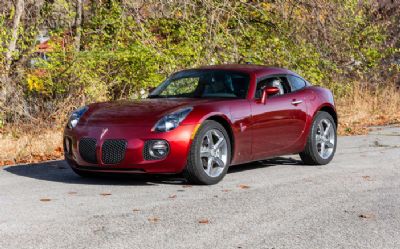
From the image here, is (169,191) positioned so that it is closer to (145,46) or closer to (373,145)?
(373,145)

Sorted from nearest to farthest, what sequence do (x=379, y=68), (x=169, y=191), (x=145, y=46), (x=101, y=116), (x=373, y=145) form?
(x=169, y=191) → (x=101, y=116) → (x=373, y=145) → (x=145, y=46) → (x=379, y=68)

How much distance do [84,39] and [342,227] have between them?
11227mm

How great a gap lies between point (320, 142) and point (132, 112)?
3.11 m

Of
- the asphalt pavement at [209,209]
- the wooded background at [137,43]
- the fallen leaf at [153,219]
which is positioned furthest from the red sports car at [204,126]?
the wooded background at [137,43]

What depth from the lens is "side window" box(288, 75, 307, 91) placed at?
35.5 ft

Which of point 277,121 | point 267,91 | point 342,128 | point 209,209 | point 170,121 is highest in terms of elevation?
point 267,91

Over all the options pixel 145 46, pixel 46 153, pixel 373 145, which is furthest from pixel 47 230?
pixel 145 46

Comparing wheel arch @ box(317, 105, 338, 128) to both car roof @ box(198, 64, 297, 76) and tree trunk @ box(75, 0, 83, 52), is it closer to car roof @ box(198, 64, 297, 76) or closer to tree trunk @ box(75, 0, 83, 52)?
car roof @ box(198, 64, 297, 76)

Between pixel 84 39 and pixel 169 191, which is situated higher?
pixel 84 39

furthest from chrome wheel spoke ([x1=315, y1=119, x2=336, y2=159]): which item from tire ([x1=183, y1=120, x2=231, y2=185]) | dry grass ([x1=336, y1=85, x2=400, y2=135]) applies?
dry grass ([x1=336, y1=85, x2=400, y2=135])

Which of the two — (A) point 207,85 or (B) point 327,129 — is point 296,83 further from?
(A) point 207,85

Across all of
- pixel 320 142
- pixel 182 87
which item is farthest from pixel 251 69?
pixel 320 142

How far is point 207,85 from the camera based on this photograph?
32.7ft

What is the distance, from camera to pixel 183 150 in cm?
866
